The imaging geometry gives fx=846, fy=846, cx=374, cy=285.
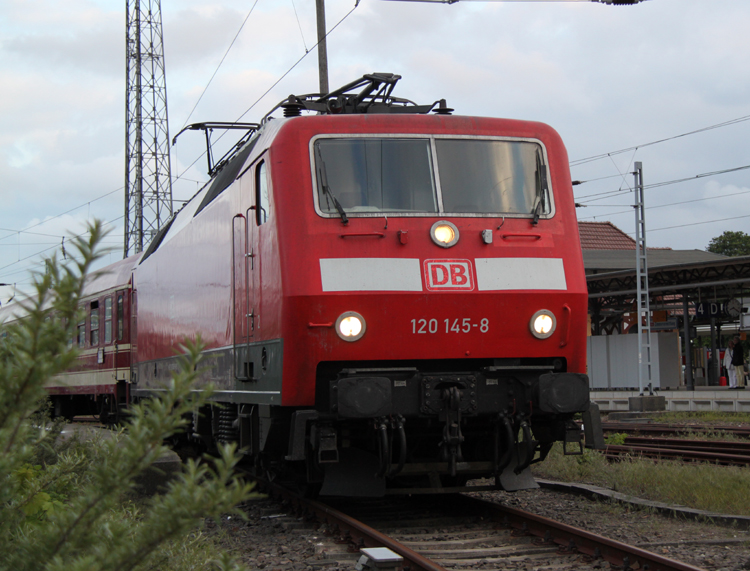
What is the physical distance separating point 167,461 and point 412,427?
2057 millimetres

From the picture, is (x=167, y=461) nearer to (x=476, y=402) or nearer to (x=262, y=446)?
(x=262, y=446)

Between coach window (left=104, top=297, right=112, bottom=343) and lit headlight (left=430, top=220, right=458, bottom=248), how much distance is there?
10352 millimetres

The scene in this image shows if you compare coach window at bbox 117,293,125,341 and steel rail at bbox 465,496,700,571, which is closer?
steel rail at bbox 465,496,700,571

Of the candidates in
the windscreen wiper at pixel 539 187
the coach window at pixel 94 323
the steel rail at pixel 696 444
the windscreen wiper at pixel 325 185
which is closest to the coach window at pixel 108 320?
the coach window at pixel 94 323

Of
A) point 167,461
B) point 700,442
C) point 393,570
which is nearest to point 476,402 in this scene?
point 393,570

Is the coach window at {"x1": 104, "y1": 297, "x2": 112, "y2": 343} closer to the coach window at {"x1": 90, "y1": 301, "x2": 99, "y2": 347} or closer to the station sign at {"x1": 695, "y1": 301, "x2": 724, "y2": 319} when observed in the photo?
the coach window at {"x1": 90, "y1": 301, "x2": 99, "y2": 347}

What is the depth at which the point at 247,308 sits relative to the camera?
7.30m

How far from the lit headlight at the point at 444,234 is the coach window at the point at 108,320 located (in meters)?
10.4

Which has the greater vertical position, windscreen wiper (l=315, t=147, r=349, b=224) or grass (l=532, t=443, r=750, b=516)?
windscreen wiper (l=315, t=147, r=349, b=224)

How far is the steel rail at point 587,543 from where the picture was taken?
5129 mm

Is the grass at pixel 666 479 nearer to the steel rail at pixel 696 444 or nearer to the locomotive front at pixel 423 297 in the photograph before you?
the locomotive front at pixel 423 297

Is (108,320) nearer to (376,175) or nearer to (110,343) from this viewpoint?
(110,343)

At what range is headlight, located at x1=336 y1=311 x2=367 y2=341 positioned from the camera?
6348mm

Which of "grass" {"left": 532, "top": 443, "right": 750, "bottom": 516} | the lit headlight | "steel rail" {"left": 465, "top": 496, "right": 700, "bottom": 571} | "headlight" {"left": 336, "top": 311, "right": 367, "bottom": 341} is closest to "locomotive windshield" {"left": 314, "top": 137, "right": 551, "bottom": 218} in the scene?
the lit headlight
